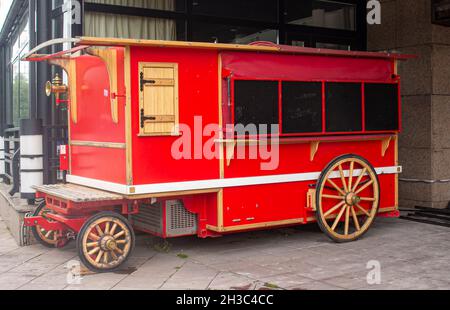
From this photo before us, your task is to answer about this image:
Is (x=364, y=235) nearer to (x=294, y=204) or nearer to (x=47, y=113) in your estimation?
(x=294, y=204)

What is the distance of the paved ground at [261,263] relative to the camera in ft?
21.0

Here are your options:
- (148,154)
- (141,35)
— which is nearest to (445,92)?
(141,35)

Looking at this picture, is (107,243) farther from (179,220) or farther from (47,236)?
(47,236)

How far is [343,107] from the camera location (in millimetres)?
8266

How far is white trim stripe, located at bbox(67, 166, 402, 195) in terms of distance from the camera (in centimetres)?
705

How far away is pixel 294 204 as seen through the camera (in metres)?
8.12

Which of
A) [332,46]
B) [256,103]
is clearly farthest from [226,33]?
[256,103]

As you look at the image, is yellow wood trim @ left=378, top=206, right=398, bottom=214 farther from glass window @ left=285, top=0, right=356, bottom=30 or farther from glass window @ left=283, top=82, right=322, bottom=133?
glass window @ left=285, top=0, right=356, bottom=30

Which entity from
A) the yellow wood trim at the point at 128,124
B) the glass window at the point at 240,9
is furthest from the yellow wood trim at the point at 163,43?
the glass window at the point at 240,9

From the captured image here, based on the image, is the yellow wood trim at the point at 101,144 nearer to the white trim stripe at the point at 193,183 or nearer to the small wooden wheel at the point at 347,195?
the white trim stripe at the point at 193,183

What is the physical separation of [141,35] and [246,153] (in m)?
3.16

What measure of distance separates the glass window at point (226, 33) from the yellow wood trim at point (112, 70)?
3187mm

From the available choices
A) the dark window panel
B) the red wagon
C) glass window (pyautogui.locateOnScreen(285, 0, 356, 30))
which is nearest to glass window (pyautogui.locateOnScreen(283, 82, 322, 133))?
the red wagon

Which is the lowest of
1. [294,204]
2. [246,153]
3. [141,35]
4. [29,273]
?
[29,273]
